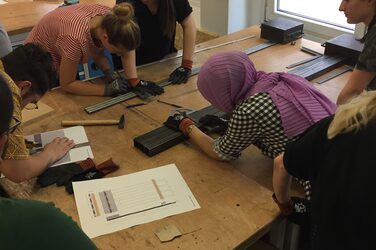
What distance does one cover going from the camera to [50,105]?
201 cm

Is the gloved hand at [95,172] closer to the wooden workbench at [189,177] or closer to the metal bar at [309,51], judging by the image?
the wooden workbench at [189,177]

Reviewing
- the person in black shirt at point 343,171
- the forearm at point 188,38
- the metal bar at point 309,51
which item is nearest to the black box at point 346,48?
the metal bar at point 309,51

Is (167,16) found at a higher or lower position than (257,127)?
higher

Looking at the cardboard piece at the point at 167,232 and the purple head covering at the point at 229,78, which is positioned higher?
the purple head covering at the point at 229,78

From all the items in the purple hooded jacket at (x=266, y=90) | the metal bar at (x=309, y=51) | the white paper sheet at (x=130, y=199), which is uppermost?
the purple hooded jacket at (x=266, y=90)

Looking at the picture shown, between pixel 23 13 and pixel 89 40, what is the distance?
4.64ft

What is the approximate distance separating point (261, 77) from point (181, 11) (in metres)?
1.09

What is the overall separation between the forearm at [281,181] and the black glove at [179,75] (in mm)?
1021

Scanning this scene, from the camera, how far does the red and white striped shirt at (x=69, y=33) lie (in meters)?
2.00

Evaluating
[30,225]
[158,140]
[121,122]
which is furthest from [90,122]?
[30,225]

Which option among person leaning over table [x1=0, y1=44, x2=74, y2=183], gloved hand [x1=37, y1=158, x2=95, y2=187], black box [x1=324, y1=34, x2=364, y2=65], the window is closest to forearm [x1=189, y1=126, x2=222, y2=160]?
gloved hand [x1=37, y1=158, x2=95, y2=187]

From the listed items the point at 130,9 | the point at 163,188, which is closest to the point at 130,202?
the point at 163,188

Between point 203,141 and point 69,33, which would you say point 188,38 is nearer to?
point 69,33

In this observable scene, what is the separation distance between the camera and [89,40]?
204 centimetres
